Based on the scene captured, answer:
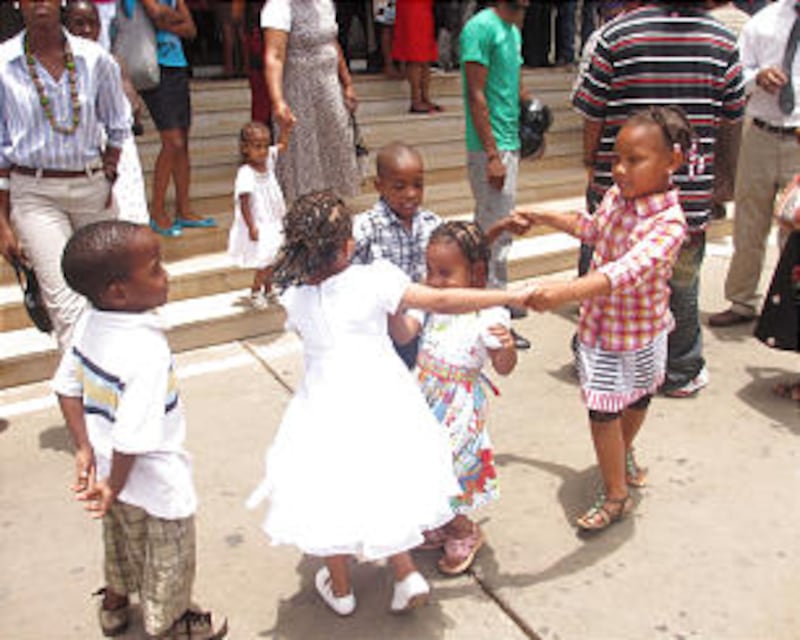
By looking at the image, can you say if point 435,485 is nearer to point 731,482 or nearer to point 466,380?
point 466,380

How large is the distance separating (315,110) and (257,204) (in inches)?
27.4

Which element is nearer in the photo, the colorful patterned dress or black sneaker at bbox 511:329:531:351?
the colorful patterned dress

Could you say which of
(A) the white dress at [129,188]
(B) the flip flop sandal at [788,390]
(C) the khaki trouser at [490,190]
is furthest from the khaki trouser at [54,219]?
(B) the flip flop sandal at [788,390]

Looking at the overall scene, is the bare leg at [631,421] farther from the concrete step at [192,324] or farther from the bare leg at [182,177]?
the bare leg at [182,177]

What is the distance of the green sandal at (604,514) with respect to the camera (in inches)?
115

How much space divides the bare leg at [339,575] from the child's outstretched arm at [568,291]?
1.02 m

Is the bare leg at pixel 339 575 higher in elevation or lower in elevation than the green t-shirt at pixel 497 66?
lower

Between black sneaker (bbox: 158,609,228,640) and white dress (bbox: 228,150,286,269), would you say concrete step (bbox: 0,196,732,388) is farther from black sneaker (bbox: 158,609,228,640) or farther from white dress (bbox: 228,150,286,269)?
black sneaker (bbox: 158,609,228,640)

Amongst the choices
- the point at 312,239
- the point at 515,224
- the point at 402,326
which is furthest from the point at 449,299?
the point at 515,224

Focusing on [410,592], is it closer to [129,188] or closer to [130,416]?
[130,416]

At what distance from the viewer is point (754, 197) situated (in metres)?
4.90

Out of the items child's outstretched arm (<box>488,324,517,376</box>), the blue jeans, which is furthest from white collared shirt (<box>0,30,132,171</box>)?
the blue jeans

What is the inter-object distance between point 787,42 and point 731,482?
2.64m

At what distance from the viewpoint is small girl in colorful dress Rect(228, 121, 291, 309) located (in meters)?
4.78
